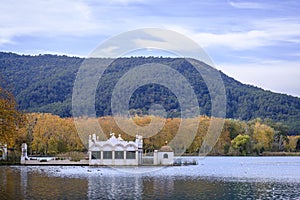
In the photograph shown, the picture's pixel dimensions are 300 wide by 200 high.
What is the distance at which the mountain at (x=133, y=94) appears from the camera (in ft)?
326

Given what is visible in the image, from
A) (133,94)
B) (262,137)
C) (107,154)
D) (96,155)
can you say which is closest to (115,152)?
(107,154)

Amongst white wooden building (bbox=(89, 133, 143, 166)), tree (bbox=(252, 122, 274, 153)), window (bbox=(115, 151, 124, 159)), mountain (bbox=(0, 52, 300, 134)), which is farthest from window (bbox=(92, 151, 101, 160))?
tree (bbox=(252, 122, 274, 153))

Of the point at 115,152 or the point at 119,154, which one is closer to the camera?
the point at 115,152

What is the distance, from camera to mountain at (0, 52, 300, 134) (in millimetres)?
99375

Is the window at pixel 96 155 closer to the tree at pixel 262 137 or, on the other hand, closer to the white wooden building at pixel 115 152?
the white wooden building at pixel 115 152

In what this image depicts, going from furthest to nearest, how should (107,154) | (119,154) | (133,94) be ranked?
1. (133,94)
2. (107,154)
3. (119,154)

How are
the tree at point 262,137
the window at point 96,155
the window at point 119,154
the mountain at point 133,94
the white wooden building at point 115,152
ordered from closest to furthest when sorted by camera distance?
the white wooden building at point 115,152
the window at point 119,154
the window at point 96,155
the tree at point 262,137
the mountain at point 133,94

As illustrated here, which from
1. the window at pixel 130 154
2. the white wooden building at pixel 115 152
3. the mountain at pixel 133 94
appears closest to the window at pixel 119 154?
the white wooden building at pixel 115 152

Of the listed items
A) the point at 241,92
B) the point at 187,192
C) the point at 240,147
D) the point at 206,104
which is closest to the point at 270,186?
the point at 187,192

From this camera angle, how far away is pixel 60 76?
119 m

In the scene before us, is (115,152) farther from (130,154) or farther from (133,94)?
(133,94)

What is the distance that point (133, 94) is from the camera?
97.6 meters

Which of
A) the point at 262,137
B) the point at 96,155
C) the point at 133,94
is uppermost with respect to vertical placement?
the point at 133,94

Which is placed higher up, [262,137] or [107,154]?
[262,137]
